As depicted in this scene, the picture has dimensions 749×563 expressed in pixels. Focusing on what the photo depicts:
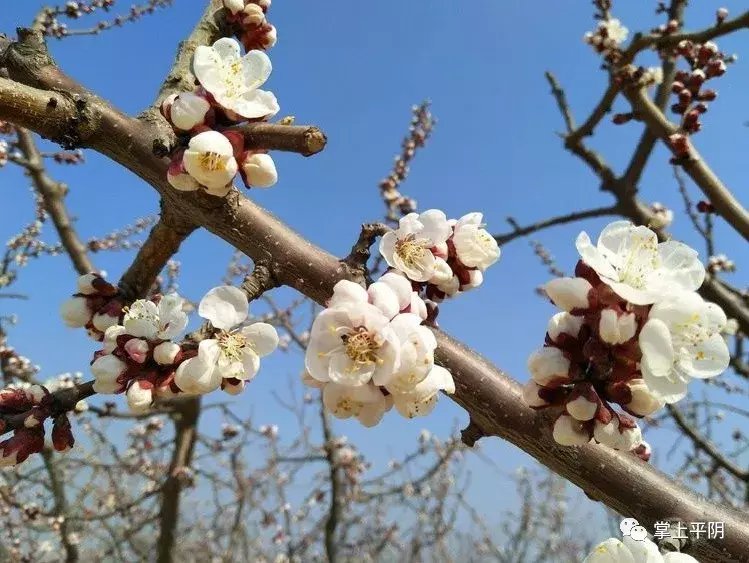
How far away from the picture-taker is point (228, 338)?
1.31m

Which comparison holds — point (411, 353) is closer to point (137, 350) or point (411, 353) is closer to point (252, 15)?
point (137, 350)

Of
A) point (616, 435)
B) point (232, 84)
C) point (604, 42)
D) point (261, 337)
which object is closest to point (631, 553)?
point (616, 435)

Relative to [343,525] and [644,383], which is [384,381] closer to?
[644,383]

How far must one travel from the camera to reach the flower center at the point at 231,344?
4.28 feet

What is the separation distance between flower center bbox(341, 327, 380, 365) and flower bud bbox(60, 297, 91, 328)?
3.27ft

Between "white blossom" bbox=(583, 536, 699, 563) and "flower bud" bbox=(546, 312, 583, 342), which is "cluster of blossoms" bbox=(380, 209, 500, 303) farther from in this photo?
"white blossom" bbox=(583, 536, 699, 563)

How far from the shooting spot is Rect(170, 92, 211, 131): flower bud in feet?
4.47

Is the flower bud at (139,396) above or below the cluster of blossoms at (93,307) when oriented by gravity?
below

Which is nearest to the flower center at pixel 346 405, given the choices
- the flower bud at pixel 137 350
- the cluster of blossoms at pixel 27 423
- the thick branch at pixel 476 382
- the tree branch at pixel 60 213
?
the thick branch at pixel 476 382

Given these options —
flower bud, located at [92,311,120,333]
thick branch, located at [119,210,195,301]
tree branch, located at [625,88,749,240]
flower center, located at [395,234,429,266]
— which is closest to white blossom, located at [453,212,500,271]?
flower center, located at [395,234,429,266]

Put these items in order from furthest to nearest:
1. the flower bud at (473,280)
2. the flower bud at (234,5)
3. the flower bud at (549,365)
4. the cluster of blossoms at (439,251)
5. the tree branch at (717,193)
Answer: the tree branch at (717,193) → the flower bud at (234,5) → the flower bud at (473,280) → the cluster of blossoms at (439,251) → the flower bud at (549,365)

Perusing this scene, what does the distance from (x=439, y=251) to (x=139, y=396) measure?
770mm

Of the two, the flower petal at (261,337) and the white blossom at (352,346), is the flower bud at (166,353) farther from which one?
the white blossom at (352,346)

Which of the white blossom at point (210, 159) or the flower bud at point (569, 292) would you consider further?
the white blossom at point (210, 159)
